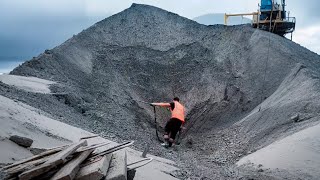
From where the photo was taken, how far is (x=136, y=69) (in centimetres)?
2031

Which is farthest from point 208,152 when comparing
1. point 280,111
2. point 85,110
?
point 85,110

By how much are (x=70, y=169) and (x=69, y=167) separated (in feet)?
0.38

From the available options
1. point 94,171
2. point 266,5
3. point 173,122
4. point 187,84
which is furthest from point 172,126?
point 266,5

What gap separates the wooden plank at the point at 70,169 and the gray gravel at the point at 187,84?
127 inches

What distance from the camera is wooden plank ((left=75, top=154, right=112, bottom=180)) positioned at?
4594 mm

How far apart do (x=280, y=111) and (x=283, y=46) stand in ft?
25.6

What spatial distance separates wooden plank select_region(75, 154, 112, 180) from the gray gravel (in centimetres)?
312

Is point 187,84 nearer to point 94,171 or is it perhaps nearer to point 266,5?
point 266,5

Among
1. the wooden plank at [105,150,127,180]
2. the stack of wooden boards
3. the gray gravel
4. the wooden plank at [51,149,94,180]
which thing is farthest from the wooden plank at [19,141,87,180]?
the gray gravel

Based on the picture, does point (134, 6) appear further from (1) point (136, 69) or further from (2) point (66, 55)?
(2) point (66, 55)

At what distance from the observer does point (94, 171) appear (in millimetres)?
4602

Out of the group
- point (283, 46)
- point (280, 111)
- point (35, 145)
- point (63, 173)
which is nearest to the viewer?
point (63, 173)

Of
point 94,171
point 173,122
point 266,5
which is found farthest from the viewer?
point 266,5

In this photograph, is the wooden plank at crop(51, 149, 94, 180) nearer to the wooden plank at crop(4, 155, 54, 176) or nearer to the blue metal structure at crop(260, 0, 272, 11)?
the wooden plank at crop(4, 155, 54, 176)
